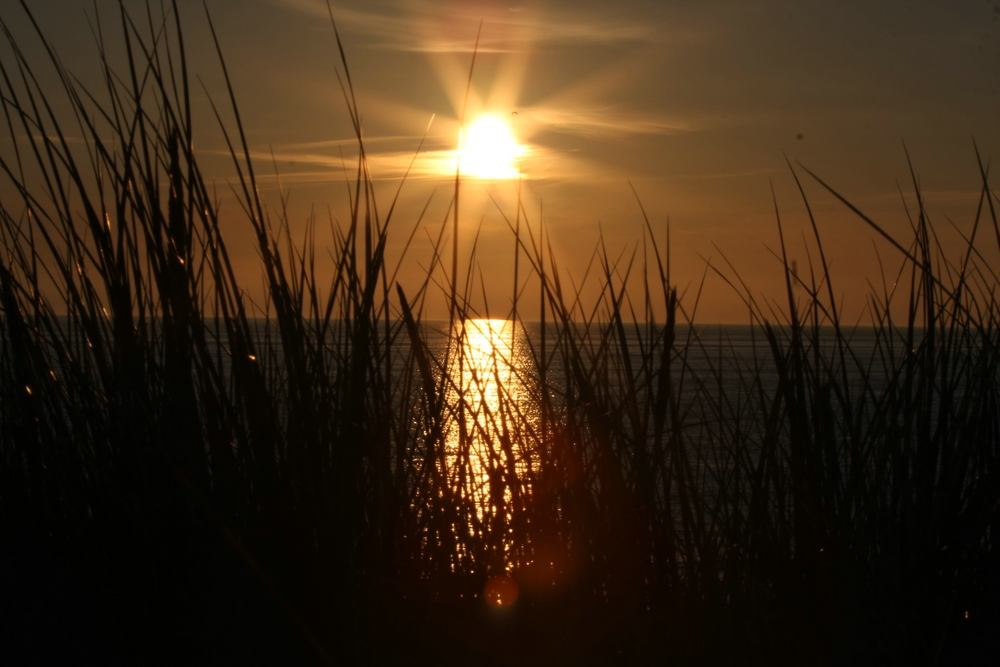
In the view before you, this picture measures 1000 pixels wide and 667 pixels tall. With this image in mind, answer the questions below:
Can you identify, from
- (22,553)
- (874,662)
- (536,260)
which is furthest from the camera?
(536,260)

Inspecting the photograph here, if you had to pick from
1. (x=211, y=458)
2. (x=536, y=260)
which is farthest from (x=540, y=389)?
(x=211, y=458)

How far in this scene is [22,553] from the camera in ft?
4.15

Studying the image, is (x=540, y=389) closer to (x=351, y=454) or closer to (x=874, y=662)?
(x=351, y=454)

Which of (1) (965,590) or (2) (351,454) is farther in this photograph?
(1) (965,590)

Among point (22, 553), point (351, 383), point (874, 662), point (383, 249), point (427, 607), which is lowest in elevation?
point (874, 662)

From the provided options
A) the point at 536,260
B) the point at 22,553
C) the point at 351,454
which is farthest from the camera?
the point at 536,260

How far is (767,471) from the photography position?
4.48 feet

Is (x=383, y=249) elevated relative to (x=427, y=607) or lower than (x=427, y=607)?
elevated

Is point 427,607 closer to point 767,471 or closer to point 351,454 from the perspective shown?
point 351,454

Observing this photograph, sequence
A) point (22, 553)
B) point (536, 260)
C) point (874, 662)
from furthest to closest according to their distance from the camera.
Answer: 1. point (536, 260)
2. point (22, 553)
3. point (874, 662)

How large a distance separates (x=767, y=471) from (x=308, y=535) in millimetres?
729

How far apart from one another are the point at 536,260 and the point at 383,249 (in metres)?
0.35

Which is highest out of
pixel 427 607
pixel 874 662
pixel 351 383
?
pixel 351 383

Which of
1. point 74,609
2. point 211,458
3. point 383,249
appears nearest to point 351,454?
point 211,458
